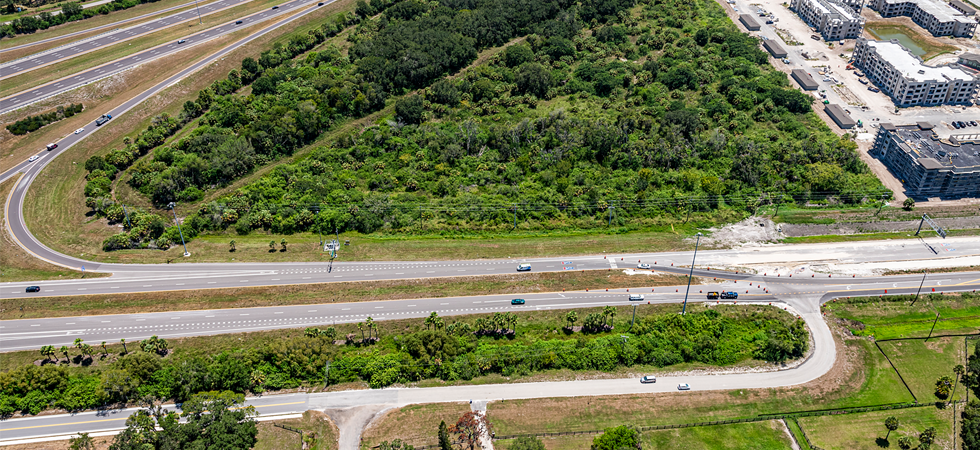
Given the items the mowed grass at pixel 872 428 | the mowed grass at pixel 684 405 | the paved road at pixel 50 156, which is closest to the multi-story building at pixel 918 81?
the mowed grass at pixel 684 405

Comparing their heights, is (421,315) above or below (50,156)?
below

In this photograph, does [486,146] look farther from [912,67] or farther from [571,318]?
[912,67]

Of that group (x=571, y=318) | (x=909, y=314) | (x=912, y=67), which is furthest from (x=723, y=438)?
(x=912, y=67)

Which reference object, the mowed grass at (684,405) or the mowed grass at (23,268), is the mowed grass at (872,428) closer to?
the mowed grass at (684,405)

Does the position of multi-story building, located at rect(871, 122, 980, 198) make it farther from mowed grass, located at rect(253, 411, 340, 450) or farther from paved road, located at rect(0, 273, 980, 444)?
mowed grass, located at rect(253, 411, 340, 450)

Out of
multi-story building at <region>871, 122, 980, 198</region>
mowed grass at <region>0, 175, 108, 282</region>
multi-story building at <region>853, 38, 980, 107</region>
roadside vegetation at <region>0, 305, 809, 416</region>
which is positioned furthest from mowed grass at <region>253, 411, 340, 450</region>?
multi-story building at <region>853, 38, 980, 107</region>
